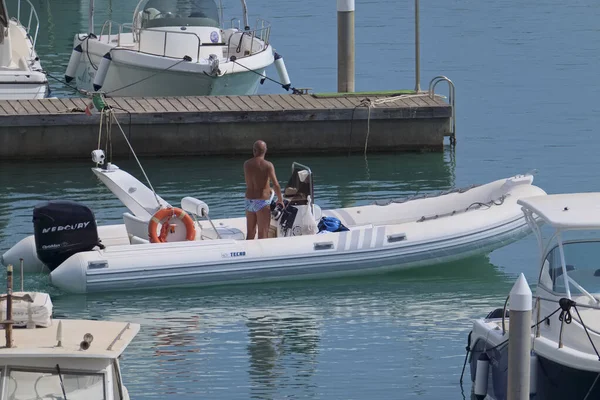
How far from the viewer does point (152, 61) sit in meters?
23.4

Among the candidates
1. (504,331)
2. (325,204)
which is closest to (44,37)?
Answer: (325,204)

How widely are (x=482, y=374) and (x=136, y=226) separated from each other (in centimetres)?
562

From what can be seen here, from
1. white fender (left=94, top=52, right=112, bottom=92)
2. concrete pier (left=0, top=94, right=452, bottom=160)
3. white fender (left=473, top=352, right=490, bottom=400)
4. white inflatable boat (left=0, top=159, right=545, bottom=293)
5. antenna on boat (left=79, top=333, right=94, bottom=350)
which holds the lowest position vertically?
white fender (left=473, top=352, right=490, bottom=400)

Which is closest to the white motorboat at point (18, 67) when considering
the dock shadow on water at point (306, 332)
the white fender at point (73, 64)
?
the white fender at point (73, 64)

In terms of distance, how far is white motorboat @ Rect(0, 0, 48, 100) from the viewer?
2166 centimetres

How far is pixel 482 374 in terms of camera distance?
395 inches

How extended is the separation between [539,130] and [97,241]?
11763 millimetres

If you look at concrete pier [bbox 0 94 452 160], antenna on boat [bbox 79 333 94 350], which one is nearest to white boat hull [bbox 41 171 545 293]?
concrete pier [bbox 0 94 452 160]

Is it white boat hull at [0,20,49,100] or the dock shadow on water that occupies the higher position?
white boat hull at [0,20,49,100]

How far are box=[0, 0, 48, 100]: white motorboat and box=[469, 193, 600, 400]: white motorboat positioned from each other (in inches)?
509

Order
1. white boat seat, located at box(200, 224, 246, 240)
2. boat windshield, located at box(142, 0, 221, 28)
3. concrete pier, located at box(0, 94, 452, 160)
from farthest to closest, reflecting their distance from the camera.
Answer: boat windshield, located at box(142, 0, 221, 28), concrete pier, located at box(0, 94, 452, 160), white boat seat, located at box(200, 224, 246, 240)

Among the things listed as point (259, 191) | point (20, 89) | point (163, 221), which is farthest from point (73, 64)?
point (259, 191)

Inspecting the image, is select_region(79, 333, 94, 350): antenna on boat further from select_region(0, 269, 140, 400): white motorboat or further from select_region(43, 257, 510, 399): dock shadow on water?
select_region(43, 257, 510, 399): dock shadow on water

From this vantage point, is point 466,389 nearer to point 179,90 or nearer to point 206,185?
point 206,185
